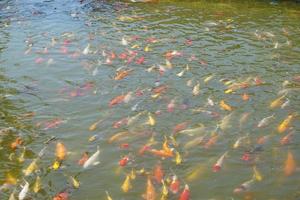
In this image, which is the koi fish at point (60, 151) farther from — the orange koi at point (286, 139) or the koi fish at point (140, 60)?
the orange koi at point (286, 139)

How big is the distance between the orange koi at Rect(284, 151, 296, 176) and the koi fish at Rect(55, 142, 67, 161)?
5403 millimetres

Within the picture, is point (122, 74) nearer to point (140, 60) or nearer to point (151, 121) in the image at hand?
point (140, 60)

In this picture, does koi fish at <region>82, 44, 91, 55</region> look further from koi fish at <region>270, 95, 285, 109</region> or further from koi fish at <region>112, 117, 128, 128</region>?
koi fish at <region>270, 95, 285, 109</region>

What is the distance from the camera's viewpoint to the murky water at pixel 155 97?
35.1 feet

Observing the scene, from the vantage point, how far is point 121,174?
35.5 feet

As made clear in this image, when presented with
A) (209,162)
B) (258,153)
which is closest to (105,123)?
(209,162)

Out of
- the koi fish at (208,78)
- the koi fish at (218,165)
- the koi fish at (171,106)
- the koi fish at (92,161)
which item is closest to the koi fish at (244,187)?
the koi fish at (218,165)

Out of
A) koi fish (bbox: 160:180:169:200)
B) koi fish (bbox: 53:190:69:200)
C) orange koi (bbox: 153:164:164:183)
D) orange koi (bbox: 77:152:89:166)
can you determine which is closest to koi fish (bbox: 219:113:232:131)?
orange koi (bbox: 153:164:164:183)

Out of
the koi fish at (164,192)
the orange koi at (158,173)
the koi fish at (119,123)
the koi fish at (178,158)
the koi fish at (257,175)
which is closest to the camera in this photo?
the koi fish at (164,192)

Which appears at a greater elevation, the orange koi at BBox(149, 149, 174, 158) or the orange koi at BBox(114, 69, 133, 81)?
the orange koi at BBox(114, 69, 133, 81)

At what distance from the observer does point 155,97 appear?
14.0 meters

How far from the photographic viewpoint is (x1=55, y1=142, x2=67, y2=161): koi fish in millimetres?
11469

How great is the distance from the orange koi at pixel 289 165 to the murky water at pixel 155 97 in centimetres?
4

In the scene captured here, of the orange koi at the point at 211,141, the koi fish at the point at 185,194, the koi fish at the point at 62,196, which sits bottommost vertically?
the koi fish at the point at 62,196
